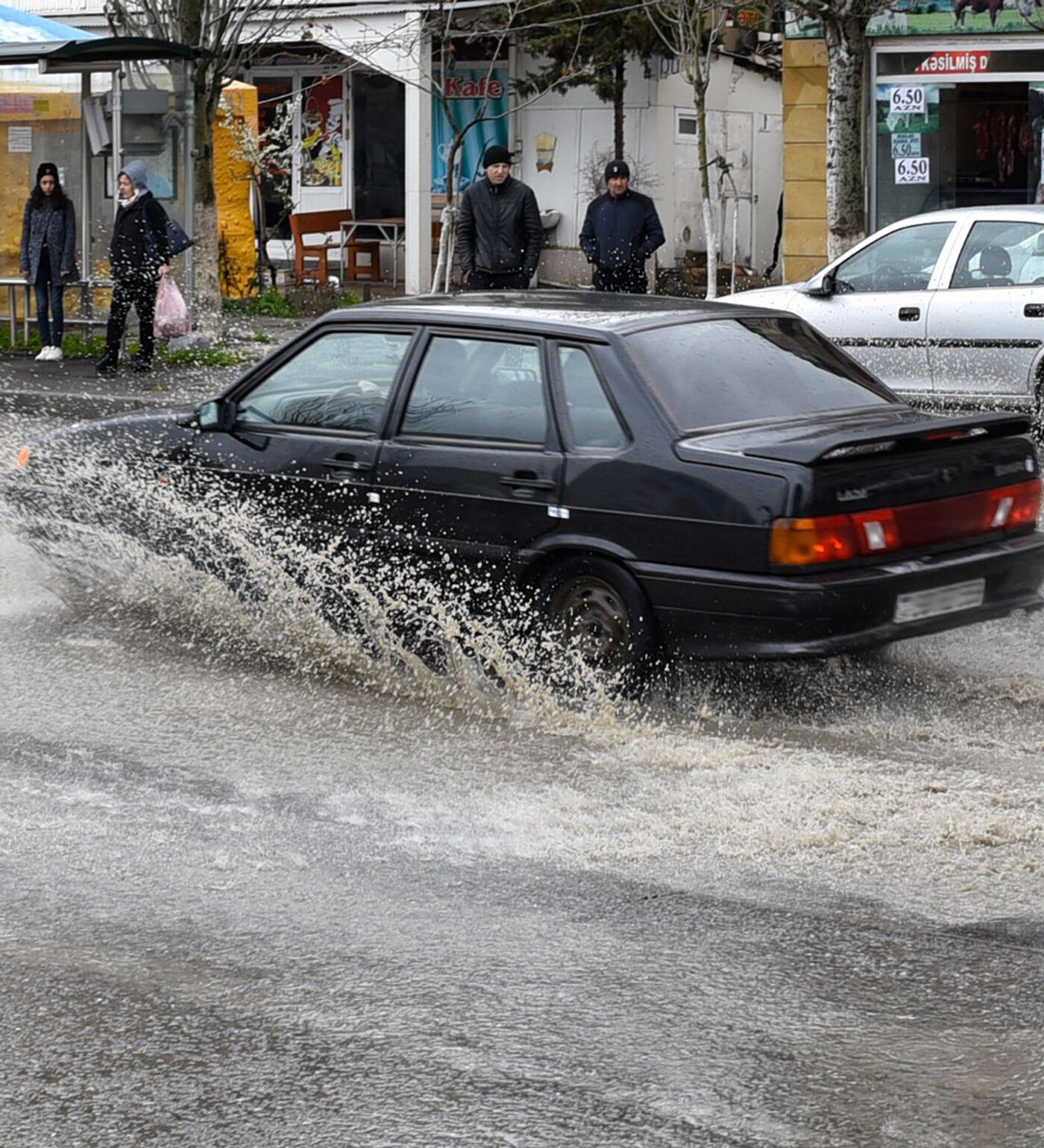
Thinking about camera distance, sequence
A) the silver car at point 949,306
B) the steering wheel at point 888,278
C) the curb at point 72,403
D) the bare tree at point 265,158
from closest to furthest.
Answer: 1. the silver car at point 949,306
2. the steering wheel at point 888,278
3. the curb at point 72,403
4. the bare tree at point 265,158

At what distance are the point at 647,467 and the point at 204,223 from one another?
45.2ft

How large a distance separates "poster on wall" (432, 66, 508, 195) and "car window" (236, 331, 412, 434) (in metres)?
20.0

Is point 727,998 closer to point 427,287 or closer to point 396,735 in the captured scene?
point 396,735

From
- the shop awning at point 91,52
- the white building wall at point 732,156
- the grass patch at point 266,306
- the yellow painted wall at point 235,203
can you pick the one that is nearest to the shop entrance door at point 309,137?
the yellow painted wall at point 235,203

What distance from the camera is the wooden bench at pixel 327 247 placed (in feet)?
86.2

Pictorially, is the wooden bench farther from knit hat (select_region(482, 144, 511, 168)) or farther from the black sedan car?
the black sedan car

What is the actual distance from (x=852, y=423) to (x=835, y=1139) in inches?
149

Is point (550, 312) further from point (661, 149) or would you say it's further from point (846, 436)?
point (661, 149)

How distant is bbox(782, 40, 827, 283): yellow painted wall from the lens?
22.6m

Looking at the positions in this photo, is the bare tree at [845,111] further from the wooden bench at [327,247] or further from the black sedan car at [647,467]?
the black sedan car at [647,467]

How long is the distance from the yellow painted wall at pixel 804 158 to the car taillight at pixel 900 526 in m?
16.1

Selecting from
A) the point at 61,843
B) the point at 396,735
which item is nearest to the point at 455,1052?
the point at 61,843

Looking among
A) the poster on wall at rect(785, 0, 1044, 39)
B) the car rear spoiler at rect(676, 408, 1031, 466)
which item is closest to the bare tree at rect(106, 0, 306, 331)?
the poster on wall at rect(785, 0, 1044, 39)

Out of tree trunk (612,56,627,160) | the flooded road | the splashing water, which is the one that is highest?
tree trunk (612,56,627,160)
